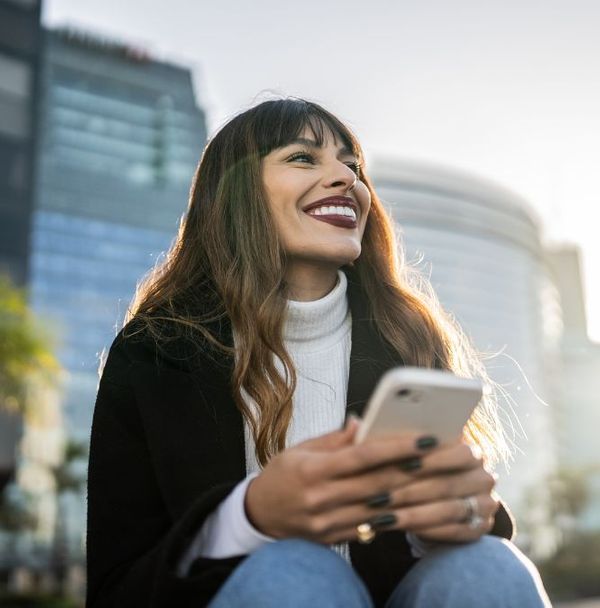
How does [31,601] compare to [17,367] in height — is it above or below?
below

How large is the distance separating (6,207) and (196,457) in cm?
2565

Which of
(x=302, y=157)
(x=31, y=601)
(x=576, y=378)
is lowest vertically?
(x=576, y=378)

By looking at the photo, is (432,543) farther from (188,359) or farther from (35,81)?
(35,81)

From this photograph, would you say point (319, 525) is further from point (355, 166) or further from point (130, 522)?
point (355, 166)

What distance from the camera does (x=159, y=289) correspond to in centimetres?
248

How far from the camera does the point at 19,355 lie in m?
15.1

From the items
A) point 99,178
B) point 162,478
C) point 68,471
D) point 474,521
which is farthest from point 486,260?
point 474,521

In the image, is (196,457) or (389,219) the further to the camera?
(389,219)

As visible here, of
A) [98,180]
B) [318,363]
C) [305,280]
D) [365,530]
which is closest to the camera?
[365,530]

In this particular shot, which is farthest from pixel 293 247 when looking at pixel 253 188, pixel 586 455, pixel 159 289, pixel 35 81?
pixel 586 455

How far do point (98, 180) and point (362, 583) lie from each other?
3214 inches

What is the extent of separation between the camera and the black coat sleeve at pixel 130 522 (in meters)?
1.47

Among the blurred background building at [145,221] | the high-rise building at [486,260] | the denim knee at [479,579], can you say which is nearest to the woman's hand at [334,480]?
the denim knee at [479,579]

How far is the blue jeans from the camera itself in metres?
1.36
